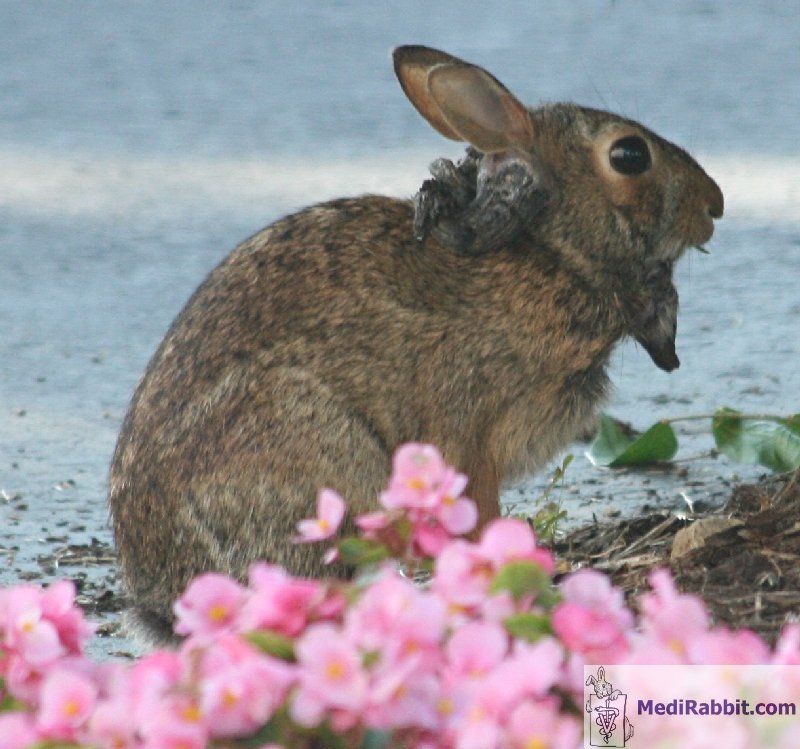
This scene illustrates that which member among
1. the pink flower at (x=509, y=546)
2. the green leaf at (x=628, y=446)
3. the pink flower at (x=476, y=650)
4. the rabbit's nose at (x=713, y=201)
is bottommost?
the pink flower at (x=476, y=650)

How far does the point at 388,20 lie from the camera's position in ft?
28.0

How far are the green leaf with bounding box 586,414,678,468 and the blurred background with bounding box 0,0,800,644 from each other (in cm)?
6

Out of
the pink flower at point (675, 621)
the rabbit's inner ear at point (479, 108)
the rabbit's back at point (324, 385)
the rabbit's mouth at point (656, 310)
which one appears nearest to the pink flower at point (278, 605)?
the pink flower at point (675, 621)

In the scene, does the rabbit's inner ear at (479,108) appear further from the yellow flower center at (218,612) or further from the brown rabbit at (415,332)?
the yellow flower center at (218,612)

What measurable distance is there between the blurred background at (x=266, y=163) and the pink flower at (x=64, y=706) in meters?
2.28

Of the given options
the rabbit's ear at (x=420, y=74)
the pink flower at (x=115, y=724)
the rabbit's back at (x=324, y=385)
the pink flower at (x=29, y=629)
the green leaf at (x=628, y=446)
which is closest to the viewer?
the pink flower at (x=115, y=724)

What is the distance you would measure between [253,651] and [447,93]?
2.04 metres

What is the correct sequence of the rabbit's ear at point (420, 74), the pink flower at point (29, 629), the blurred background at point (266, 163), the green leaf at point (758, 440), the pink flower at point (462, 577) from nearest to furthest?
1. the pink flower at point (462, 577)
2. the pink flower at point (29, 629)
3. the rabbit's ear at point (420, 74)
4. the green leaf at point (758, 440)
5. the blurred background at point (266, 163)

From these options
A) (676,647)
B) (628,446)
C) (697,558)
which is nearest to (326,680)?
(676,647)

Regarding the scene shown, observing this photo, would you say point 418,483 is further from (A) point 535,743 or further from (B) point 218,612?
(A) point 535,743

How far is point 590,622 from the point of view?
187 centimetres

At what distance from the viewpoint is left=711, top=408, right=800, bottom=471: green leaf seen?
13.6 ft

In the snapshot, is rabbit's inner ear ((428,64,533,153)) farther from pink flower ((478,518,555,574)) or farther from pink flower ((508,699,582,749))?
pink flower ((508,699,582,749))

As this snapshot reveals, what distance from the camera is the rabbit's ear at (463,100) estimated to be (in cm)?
367
